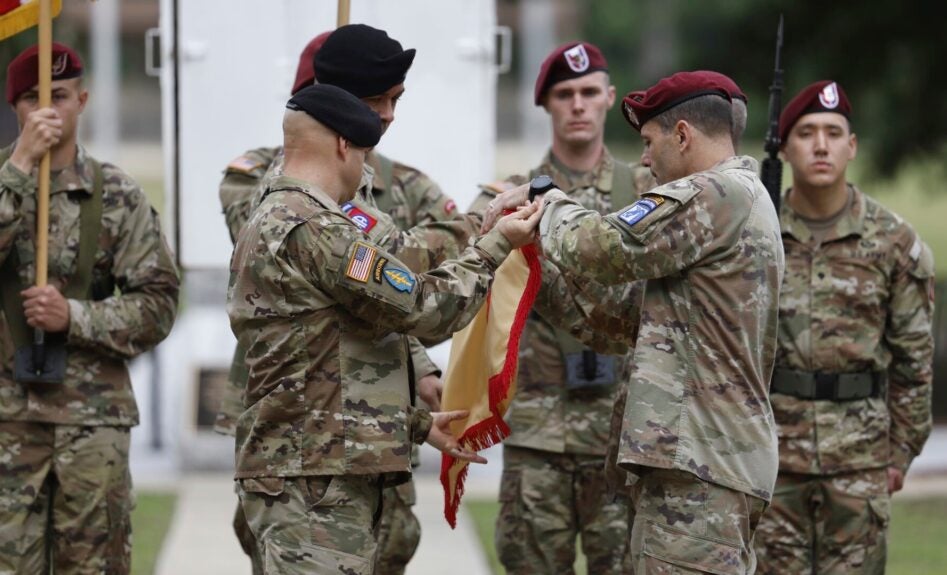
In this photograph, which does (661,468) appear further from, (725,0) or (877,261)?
(725,0)

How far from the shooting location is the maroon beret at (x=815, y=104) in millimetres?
6898

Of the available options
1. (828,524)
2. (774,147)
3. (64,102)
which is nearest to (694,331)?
(774,147)

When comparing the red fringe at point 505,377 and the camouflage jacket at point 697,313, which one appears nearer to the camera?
the camouflage jacket at point 697,313

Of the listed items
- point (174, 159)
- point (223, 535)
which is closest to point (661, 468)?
point (174, 159)

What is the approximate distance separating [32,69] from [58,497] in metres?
1.69

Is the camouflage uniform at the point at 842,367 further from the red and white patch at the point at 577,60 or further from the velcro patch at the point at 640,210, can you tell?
the velcro patch at the point at 640,210

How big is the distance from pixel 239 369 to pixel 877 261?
2624 millimetres

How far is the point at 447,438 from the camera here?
5.73 metres

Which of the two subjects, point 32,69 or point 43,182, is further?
point 32,69

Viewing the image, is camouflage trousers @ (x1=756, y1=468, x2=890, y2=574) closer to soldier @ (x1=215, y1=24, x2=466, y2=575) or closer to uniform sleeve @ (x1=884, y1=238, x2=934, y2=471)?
uniform sleeve @ (x1=884, y1=238, x2=934, y2=471)

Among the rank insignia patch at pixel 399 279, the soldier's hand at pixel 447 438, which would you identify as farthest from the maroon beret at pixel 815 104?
the rank insignia patch at pixel 399 279

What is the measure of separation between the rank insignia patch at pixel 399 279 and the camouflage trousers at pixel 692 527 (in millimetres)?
987

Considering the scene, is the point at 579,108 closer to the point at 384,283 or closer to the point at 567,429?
the point at 567,429

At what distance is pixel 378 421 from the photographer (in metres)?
5.29
